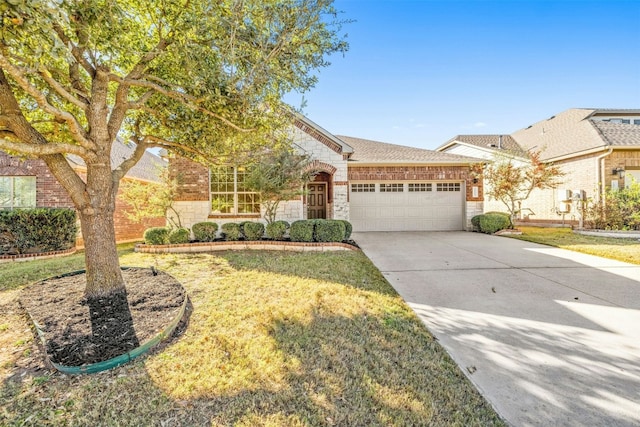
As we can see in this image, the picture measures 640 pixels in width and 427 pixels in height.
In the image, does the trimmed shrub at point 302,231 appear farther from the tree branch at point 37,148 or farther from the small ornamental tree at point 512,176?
the small ornamental tree at point 512,176

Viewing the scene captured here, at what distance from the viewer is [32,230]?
27.8 ft

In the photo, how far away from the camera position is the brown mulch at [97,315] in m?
2.96

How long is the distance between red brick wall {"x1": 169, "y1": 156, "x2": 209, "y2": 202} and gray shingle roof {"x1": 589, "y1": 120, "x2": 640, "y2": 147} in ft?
59.0

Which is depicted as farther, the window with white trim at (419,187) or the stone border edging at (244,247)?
the window with white trim at (419,187)

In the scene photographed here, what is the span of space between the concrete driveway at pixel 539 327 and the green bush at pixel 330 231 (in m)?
2.17

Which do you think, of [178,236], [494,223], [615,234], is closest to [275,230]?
[178,236]

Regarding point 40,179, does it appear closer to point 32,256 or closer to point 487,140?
point 32,256

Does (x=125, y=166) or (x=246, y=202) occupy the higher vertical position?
(x=125, y=166)

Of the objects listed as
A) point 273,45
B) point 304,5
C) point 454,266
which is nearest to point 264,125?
point 273,45

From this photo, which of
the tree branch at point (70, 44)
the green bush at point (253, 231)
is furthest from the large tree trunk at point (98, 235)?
the green bush at point (253, 231)

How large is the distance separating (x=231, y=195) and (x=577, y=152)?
1693cm

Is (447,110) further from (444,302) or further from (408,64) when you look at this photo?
(444,302)

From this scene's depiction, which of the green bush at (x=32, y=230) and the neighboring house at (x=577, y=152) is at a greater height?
the neighboring house at (x=577, y=152)

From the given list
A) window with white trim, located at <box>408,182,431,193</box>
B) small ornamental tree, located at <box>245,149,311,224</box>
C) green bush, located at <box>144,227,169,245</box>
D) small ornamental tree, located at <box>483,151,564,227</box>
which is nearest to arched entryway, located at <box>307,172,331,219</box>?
small ornamental tree, located at <box>245,149,311,224</box>
